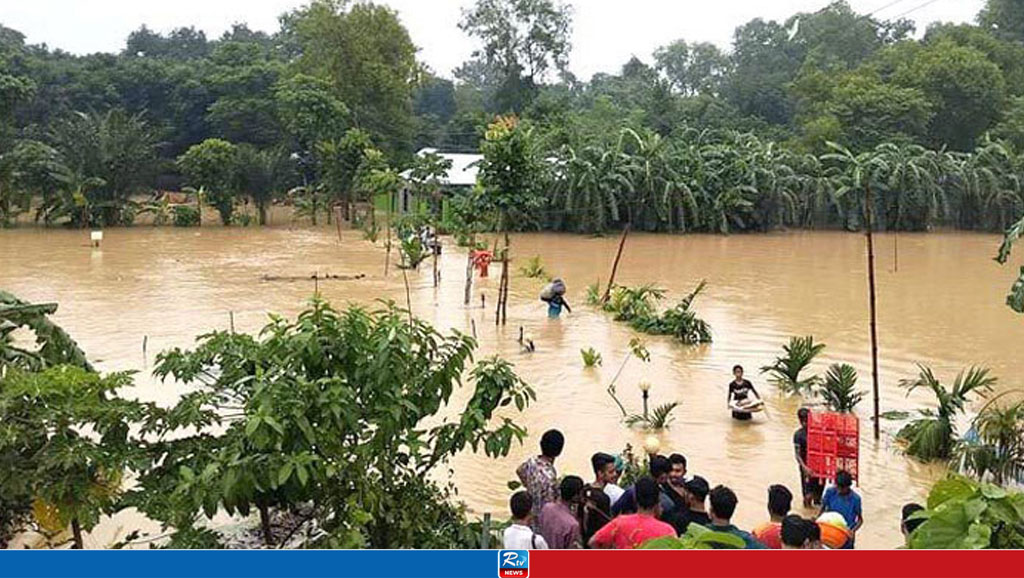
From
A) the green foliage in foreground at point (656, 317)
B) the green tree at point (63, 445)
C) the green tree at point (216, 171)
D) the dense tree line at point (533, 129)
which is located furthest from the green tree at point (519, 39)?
the green tree at point (63, 445)

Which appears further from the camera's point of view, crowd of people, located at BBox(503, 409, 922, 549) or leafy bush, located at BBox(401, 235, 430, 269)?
leafy bush, located at BBox(401, 235, 430, 269)

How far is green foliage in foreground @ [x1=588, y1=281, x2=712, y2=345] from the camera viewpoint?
14.8 m

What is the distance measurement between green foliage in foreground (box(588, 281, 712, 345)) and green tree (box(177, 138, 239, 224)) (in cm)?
2100

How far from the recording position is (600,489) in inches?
233

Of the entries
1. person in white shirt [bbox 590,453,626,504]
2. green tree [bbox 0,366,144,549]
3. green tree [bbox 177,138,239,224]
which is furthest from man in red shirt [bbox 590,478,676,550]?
green tree [bbox 177,138,239,224]

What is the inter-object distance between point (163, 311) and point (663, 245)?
17.4 meters

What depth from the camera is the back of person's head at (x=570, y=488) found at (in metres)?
5.56

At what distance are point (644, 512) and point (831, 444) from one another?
3.21 m

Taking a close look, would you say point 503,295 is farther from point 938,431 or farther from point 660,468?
point 660,468

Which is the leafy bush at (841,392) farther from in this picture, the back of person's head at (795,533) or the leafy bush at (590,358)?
the back of person's head at (795,533)

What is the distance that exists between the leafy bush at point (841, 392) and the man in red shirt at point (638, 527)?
20.3 feet

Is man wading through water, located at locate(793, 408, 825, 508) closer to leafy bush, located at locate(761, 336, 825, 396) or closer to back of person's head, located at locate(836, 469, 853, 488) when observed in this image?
back of person's head, located at locate(836, 469, 853, 488)

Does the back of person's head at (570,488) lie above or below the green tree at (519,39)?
below

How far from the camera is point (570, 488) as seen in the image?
5562 millimetres
